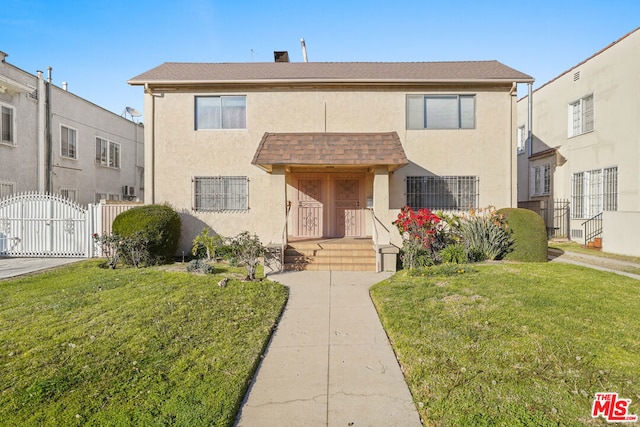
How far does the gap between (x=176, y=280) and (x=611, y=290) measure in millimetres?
8978

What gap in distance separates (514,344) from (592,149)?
1418cm

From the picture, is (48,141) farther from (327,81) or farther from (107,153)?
(327,81)

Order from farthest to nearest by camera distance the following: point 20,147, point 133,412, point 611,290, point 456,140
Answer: point 20,147 < point 456,140 < point 611,290 < point 133,412

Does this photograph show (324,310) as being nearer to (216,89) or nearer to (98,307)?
(98,307)

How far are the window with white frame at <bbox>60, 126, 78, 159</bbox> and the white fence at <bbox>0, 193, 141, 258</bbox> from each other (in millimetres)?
5637

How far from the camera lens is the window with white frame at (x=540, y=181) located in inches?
698

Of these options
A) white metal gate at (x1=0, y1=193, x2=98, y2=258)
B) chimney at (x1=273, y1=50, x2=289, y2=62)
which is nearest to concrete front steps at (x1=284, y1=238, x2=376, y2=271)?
white metal gate at (x1=0, y1=193, x2=98, y2=258)

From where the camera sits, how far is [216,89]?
1216 centimetres

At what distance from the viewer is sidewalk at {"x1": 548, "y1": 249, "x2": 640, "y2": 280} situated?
30.3 feet

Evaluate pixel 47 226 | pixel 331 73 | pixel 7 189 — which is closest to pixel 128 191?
pixel 7 189

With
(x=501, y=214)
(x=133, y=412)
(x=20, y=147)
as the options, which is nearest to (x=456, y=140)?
(x=501, y=214)

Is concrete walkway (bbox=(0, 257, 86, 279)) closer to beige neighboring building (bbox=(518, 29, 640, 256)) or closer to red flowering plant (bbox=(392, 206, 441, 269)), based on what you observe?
red flowering plant (bbox=(392, 206, 441, 269))

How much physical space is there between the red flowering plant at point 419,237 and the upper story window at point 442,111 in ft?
12.2

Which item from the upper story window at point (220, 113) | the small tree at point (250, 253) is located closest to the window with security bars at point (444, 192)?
the small tree at point (250, 253)
